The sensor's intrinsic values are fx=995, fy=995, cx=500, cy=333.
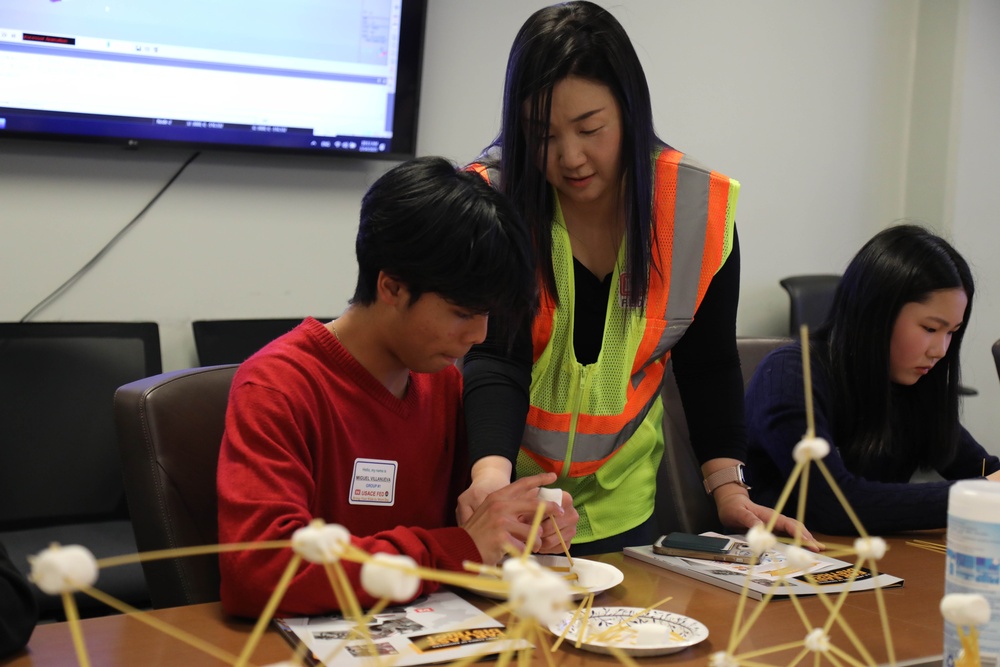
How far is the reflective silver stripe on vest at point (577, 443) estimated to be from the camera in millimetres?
1476

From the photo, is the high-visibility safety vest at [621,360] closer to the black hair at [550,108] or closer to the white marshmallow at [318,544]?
the black hair at [550,108]

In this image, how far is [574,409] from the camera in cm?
148

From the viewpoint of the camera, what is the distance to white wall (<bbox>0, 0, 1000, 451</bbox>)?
2459 millimetres

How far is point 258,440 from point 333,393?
0.51 ft

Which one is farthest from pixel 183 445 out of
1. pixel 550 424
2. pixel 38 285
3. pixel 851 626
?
pixel 38 285

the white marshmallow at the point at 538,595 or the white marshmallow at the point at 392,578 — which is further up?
the white marshmallow at the point at 538,595

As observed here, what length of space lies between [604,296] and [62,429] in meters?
1.45

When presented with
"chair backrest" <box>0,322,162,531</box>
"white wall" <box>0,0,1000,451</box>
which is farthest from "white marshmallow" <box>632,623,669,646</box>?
"white wall" <box>0,0,1000,451</box>

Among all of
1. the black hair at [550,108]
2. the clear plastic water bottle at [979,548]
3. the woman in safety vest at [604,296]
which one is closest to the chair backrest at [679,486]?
the woman in safety vest at [604,296]

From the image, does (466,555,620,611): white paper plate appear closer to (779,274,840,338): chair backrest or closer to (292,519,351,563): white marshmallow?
(292,519,351,563): white marshmallow

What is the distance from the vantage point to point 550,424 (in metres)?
1.49

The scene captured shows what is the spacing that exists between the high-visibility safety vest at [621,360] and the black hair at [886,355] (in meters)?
0.43

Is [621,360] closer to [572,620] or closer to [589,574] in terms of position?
[589,574]

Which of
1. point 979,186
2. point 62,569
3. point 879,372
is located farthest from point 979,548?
point 979,186
